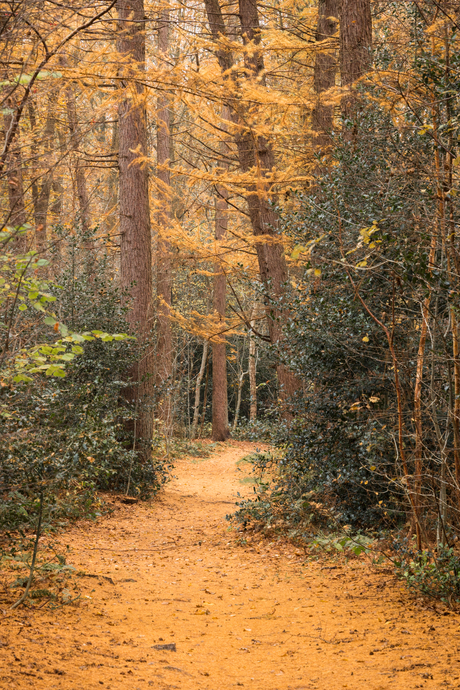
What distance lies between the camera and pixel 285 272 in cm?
1002

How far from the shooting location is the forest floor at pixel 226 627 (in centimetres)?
340

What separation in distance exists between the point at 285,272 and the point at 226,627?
21.3 ft

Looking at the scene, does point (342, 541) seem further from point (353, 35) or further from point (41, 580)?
point (353, 35)

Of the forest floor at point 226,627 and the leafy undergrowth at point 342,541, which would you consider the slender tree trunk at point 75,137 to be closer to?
the forest floor at point 226,627

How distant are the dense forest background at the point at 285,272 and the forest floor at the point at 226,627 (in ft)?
2.16

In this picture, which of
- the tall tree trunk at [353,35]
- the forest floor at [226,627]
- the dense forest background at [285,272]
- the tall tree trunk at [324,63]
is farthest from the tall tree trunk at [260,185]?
the forest floor at [226,627]

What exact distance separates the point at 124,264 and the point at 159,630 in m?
7.36

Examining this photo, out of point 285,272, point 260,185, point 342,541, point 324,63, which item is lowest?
point 342,541

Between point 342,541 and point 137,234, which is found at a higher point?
point 137,234

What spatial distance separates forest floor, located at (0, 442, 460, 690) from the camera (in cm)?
340

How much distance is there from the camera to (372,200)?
5.78m

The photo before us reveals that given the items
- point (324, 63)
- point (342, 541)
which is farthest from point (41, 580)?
point (324, 63)

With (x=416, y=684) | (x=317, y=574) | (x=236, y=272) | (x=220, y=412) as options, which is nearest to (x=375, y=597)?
(x=317, y=574)

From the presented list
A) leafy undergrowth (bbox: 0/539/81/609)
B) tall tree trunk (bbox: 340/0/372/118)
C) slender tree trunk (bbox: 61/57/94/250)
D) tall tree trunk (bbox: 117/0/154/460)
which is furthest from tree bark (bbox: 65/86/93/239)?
tall tree trunk (bbox: 340/0/372/118)
